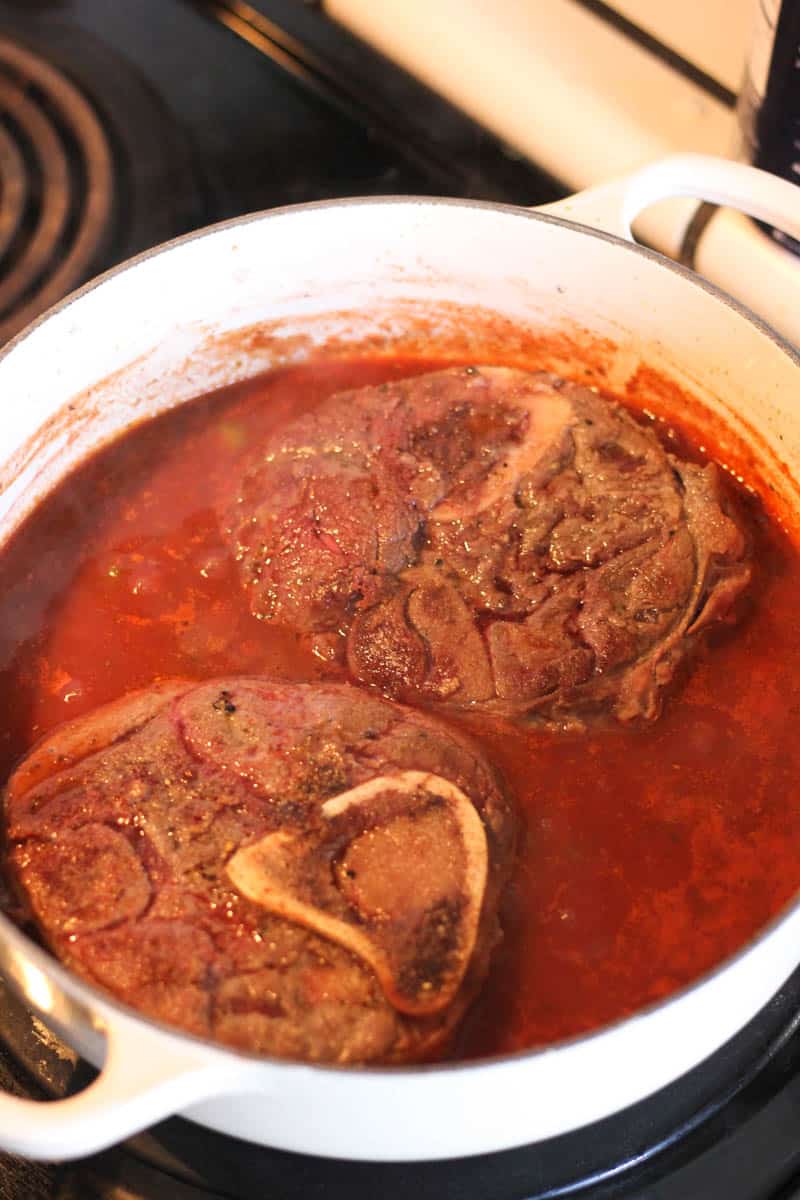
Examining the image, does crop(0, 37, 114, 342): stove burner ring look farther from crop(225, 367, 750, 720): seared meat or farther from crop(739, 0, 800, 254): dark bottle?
crop(739, 0, 800, 254): dark bottle

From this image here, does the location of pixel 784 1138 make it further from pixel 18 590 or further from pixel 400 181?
pixel 400 181

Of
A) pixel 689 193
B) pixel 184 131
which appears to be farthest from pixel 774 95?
pixel 184 131

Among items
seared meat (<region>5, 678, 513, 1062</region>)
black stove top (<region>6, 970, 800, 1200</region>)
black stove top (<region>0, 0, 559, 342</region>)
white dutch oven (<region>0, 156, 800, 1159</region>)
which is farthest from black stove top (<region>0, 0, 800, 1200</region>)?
black stove top (<region>6, 970, 800, 1200</region>)

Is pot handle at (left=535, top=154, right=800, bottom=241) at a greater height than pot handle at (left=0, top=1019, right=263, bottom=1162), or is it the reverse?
pot handle at (left=535, top=154, right=800, bottom=241)

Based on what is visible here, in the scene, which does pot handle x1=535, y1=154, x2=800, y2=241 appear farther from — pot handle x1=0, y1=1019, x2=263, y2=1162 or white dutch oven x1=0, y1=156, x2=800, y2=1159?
pot handle x1=0, y1=1019, x2=263, y2=1162

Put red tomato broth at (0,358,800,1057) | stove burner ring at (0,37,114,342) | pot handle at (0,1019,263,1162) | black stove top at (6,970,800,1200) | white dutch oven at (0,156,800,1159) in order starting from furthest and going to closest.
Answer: stove burner ring at (0,37,114,342) → red tomato broth at (0,358,800,1057) → black stove top at (6,970,800,1200) → white dutch oven at (0,156,800,1159) → pot handle at (0,1019,263,1162)

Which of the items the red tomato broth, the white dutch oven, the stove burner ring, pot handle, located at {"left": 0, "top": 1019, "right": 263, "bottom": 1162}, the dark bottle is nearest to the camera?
pot handle, located at {"left": 0, "top": 1019, "right": 263, "bottom": 1162}

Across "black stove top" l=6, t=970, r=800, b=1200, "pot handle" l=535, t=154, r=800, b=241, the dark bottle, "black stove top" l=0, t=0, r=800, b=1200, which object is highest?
the dark bottle

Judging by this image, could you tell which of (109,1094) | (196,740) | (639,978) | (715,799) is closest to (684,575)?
(715,799)

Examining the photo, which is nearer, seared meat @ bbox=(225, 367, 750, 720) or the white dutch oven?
the white dutch oven
